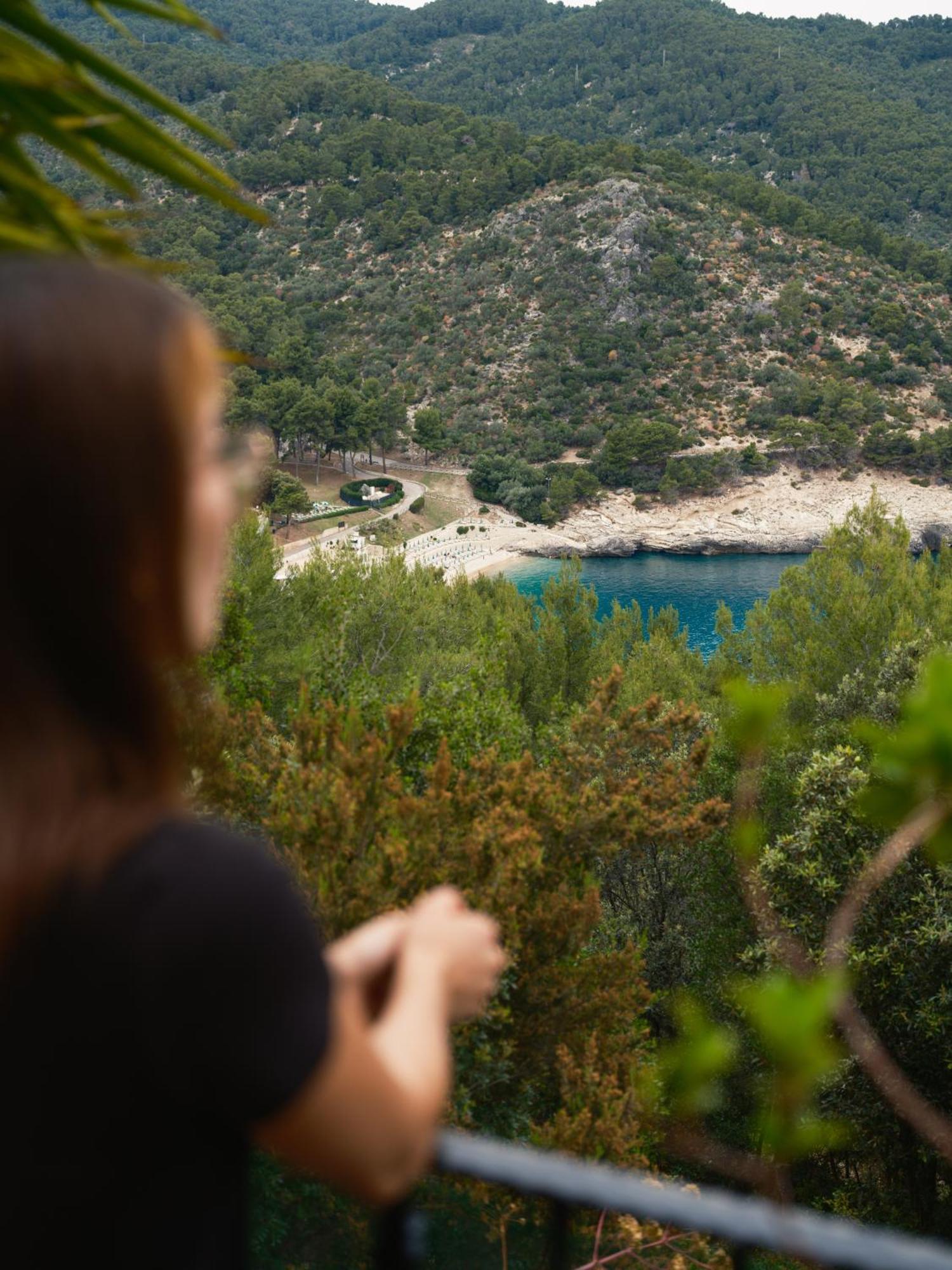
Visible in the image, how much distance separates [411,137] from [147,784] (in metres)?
91.7

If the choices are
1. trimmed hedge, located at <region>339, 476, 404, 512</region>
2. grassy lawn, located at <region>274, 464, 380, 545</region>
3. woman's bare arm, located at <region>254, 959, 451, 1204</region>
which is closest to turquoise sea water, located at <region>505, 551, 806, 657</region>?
trimmed hedge, located at <region>339, 476, 404, 512</region>

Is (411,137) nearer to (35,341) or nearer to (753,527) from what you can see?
(753,527)

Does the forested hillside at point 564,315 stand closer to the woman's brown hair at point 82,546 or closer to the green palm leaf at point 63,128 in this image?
the green palm leaf at point 63,128

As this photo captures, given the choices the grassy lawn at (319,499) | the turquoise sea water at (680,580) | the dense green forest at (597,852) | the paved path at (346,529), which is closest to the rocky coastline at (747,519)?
the turquoise sea water at (680,580)

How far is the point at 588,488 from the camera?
55.3 meters

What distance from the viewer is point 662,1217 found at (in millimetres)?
1021

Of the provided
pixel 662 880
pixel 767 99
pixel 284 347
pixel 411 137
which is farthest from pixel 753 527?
pixel 767 99

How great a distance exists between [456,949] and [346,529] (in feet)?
155

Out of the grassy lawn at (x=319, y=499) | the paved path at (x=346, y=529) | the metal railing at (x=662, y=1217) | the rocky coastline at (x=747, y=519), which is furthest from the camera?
the rocky coastline at (x=747, y=519)

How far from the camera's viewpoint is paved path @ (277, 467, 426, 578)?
142ft

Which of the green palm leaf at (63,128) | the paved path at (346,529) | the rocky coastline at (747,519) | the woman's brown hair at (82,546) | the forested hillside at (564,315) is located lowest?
the rocky coastline at (747,519)

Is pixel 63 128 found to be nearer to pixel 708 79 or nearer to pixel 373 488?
pixel 373 488

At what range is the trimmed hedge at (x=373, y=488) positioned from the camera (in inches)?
2014

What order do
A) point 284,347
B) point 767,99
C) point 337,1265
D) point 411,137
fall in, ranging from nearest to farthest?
point 337,1265 → point 284,347 → point 411,137 → point 767,99
